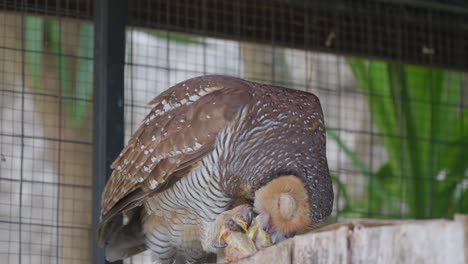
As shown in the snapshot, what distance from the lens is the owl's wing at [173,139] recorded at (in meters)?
2.99

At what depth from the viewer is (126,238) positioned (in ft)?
11.2

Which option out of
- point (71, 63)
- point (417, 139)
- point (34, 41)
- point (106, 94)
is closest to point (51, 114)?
point (71, 63)

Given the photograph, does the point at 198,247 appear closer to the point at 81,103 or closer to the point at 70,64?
the point at 81,103

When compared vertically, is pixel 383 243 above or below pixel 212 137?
below

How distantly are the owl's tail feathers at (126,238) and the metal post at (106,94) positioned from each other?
0.06 meters

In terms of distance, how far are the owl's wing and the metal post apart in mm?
232

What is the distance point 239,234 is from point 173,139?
0.59 metres

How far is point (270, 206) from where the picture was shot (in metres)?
2.75

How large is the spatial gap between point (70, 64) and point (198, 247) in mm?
1298

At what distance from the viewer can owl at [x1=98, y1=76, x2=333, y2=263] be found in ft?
9.07

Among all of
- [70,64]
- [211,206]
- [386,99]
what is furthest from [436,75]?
[211,206]

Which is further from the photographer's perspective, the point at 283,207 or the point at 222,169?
the point at 222,169

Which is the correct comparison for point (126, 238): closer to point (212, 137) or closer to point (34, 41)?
point (212, 137)

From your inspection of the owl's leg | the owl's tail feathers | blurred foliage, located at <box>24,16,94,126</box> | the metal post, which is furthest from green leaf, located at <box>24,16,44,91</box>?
the owl's leg
